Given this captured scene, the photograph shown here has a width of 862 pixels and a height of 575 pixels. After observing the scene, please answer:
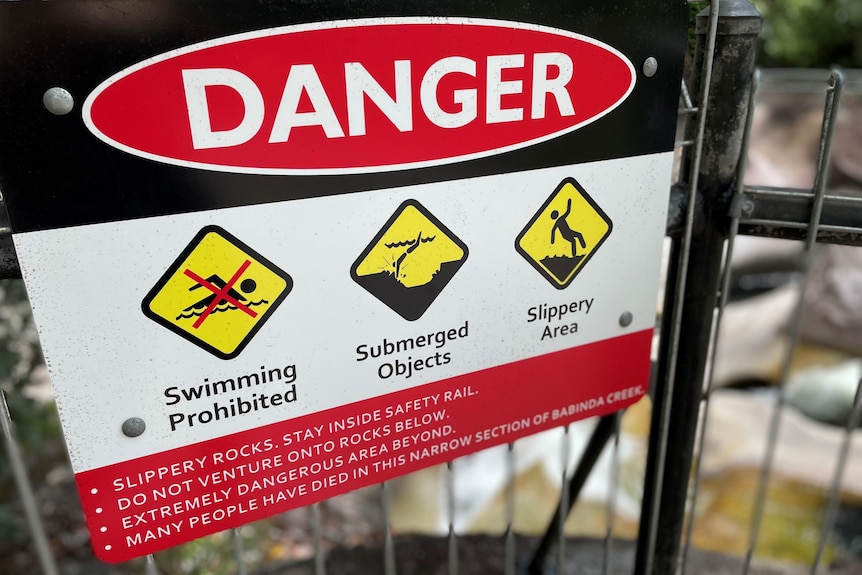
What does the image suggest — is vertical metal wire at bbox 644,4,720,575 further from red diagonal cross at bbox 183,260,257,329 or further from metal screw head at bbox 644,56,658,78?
red diagonal cross at bbox 183,260,257,329

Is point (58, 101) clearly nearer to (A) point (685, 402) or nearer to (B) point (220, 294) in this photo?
(B) point (220, 294)

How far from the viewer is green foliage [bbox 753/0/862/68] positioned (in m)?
9.36

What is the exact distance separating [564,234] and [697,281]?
32 cm

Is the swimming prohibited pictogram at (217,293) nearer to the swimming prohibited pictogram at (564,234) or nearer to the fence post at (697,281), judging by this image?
the swimming prohibited pictogram at (564,234)

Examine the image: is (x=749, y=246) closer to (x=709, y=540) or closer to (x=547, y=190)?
(x=709, y=540)

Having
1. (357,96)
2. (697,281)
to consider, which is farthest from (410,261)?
(697,281)

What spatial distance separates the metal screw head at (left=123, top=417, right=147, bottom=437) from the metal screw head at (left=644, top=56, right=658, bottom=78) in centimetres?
107

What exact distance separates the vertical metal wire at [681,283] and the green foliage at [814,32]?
371 inches

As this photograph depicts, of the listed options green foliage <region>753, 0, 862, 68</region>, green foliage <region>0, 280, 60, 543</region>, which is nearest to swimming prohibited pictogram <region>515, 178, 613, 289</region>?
A: green foliage <region>0, 280, 60, 543</region>

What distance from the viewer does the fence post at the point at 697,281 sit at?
1.28 metres

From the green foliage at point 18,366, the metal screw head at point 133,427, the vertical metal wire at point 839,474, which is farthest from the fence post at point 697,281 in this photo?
the green foliage at point 18,366

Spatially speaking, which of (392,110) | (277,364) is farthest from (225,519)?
(392,110)

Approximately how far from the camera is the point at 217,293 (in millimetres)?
1062

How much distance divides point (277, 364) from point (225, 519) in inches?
11.6
